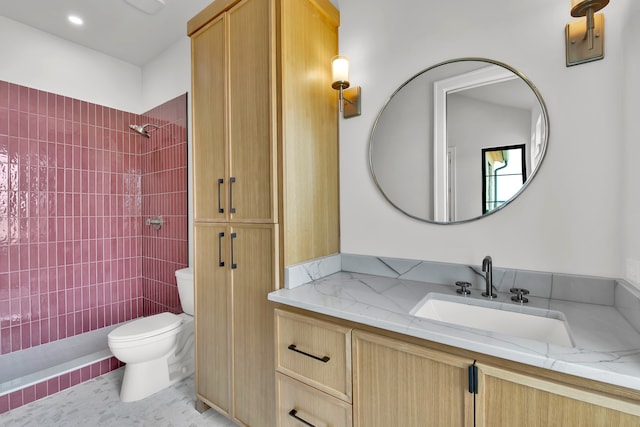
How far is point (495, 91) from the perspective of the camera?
1.32 metres

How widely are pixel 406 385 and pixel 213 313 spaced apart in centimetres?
115

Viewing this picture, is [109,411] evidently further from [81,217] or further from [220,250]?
[81,217]

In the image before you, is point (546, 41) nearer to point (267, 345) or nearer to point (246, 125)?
point (246, 125)

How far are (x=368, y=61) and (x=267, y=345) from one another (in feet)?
5.32

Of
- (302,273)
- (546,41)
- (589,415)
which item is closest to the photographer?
(589,415)

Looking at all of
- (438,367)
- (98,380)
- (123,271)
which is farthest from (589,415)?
(123,271)

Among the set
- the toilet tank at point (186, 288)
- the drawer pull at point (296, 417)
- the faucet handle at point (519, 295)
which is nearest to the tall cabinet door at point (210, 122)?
the toilet tank at point (186, 288)

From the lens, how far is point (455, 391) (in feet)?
2.74

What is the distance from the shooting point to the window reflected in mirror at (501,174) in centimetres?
126

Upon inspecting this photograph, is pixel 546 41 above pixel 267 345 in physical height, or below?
above

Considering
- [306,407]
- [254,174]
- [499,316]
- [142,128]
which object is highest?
[142,128]

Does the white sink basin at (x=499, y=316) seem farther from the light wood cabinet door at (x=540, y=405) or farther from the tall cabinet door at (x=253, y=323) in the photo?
the tall cabinet door at (x=253, y=323)

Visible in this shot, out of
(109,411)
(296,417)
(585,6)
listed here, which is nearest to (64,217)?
(109,411)

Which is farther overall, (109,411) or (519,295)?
(109,411)
